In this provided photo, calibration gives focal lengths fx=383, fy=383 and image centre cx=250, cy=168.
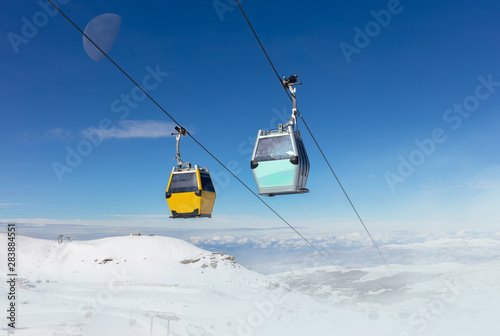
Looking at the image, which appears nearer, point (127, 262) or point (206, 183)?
point (206, 183)

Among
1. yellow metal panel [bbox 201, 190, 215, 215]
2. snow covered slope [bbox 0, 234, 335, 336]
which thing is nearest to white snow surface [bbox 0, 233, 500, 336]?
snow covered slope [bbox 0, 234, 335, 336]

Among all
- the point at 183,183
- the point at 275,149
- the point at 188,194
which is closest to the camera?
the point at 275,149

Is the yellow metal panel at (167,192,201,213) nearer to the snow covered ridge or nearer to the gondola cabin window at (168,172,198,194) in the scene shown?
the gondola cabin window at (168,172,198,194)

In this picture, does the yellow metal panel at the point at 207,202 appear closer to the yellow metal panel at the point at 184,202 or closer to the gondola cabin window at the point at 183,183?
the yellow metal panel at the point at 184,202

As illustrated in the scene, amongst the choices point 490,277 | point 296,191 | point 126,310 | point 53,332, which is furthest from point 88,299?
point 490,277

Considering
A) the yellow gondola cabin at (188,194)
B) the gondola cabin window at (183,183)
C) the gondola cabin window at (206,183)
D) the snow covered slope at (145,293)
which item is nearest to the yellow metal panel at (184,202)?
the yellow gondola cabin at (188,194)

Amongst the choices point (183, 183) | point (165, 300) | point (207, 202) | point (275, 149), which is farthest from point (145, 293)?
point (275, 149)

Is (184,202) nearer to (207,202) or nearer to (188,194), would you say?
(188,194)
